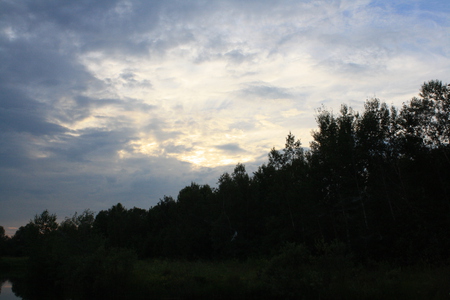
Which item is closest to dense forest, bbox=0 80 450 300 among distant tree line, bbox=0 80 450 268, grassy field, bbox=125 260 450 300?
distant tree line, bbox=0 80 450 268

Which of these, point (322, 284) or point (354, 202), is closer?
point (322, 284)

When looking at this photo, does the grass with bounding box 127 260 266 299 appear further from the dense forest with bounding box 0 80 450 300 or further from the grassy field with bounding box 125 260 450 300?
the dense forest with bounding box 0 80 450 300

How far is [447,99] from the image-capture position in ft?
105

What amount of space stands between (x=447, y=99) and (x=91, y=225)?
42.4 meters

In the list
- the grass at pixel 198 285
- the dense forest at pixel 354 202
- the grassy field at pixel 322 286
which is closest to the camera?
the grassy field at pixel 322 286

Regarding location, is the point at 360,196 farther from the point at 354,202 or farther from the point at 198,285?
the point at 198,285

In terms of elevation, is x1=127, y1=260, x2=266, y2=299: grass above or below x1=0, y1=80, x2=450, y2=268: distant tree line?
below

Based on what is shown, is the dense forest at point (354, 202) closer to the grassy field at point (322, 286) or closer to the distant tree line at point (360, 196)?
the distant tree line at point (360, 196)

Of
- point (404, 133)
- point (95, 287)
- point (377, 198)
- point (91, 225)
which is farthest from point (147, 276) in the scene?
point (404, 133)

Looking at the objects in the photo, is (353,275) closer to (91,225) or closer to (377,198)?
(377,198)

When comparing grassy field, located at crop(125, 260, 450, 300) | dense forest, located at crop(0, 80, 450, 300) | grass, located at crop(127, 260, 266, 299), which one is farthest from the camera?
dense forest, located at crop(0, 80, 450, 300)

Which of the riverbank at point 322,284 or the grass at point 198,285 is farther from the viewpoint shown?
the grass at point 198,285

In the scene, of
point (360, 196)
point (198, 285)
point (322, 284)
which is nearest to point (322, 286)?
point (322, 284)

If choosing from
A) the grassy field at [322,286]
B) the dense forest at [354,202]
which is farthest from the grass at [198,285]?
the dense forest at [354,202]
